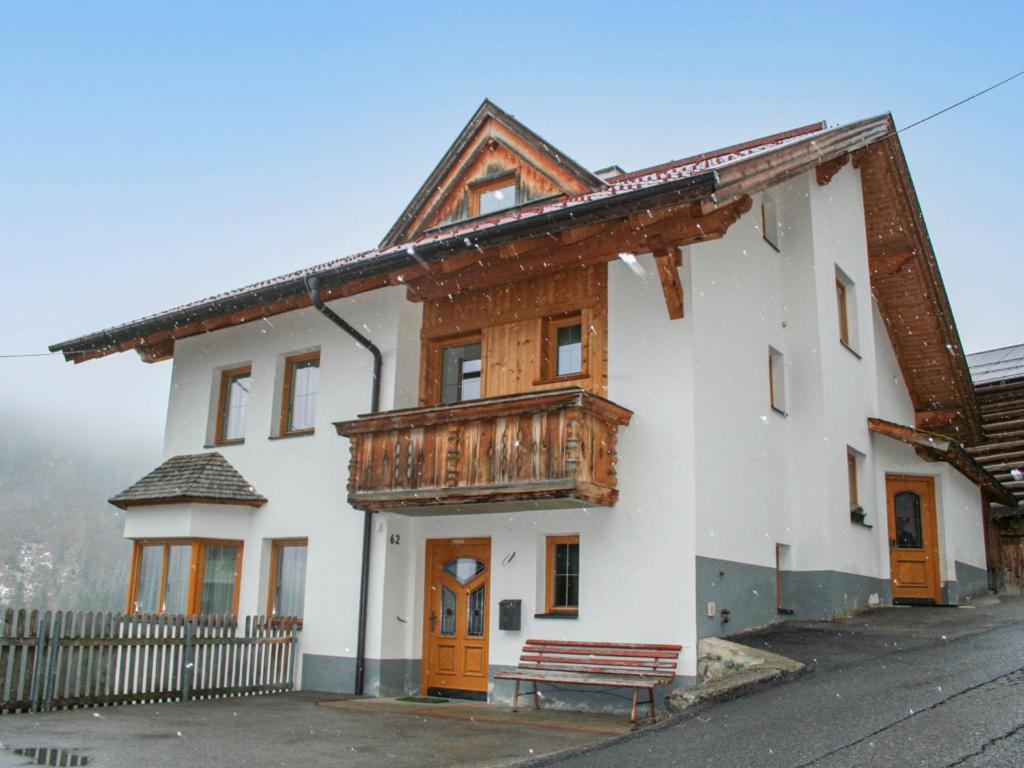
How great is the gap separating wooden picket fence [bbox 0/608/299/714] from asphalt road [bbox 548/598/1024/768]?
6447 millimetres

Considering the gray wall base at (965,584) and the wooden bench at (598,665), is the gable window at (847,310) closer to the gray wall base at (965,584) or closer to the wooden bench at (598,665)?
the gray wall base at (965,584)

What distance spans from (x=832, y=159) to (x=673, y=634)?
8799 mm

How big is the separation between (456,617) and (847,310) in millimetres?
8822

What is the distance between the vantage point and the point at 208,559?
16.0 meters

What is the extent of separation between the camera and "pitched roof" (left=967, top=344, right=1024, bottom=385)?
25234mm

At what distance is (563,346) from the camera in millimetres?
14055

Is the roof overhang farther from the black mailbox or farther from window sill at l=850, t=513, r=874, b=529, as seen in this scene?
the black mailbox

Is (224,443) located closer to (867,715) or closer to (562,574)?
(562,574)

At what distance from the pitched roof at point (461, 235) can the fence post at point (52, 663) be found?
5.36 m

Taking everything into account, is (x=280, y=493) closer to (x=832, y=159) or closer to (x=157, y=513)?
(x=157, y=513)

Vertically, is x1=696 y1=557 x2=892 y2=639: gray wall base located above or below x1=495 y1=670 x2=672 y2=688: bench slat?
above

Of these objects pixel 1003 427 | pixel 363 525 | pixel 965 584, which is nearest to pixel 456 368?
pixel 363 525

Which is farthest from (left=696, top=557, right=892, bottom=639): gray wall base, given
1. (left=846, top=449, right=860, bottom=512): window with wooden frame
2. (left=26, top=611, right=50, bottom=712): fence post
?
(left=26, top=611, right=50, bottom=712): fence post

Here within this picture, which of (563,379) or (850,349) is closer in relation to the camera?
(563,379)
